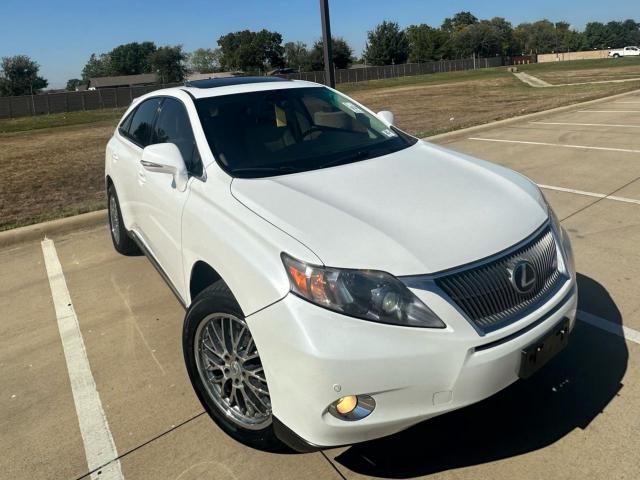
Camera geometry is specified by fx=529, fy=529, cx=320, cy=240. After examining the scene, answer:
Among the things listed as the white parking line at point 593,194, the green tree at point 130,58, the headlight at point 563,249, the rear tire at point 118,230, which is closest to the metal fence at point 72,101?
the white parking line at point 593,194

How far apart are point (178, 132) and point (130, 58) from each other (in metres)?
148

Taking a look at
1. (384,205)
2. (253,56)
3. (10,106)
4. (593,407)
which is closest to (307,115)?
(384,205)

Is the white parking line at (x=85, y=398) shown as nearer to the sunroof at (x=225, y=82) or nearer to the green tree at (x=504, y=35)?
the sunroof at (x=225, y=82)

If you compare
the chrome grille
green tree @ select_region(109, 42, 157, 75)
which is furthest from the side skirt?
green tree @ select_region(109, 42, 157, 75)

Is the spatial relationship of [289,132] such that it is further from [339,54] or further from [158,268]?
[339,54]

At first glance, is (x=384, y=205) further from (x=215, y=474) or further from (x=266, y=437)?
(x=215, y=474)

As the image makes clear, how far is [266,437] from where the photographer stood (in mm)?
2328

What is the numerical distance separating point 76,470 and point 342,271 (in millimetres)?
1609

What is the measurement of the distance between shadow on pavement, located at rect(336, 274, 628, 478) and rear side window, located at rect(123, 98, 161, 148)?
9.51ft

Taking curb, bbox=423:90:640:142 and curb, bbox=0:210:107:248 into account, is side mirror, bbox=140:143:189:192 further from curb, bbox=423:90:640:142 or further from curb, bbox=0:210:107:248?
curb, bbox=423:90:640:142

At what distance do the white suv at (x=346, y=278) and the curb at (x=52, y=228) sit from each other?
3.26 metres

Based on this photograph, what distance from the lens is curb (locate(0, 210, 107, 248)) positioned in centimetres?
568

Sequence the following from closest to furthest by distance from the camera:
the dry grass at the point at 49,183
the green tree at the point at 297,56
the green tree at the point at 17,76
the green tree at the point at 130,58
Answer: the dry grass at the point at 49,183, the green tree at the point at 17,76, the green tree at the point at 297,56, the green tree at the point at 130,58

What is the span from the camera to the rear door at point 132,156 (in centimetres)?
402
